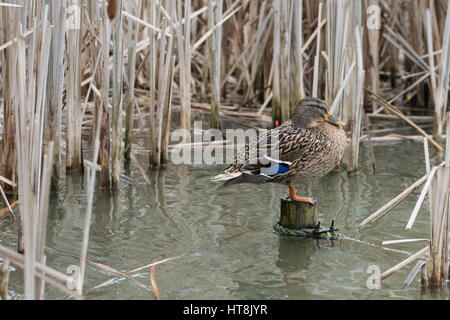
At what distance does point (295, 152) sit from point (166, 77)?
1790 mm

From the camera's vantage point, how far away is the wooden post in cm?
439

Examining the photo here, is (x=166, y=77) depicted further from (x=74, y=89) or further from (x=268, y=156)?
(x=268, y=156)

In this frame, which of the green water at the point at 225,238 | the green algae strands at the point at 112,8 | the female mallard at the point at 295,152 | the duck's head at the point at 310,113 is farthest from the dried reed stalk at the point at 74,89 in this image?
the duck's head at the point at 310,113

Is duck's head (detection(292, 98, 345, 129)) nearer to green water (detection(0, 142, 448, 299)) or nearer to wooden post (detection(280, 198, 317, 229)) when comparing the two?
wooden post (detection(280, 198, 317, 229))

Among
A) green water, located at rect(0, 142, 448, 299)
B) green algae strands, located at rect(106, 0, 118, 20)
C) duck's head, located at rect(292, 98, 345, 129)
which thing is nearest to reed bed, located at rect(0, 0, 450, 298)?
green algae strands, located at rect(106, 0, 118, 20)

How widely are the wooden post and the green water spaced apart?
0.37 ft

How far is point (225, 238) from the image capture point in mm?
4590

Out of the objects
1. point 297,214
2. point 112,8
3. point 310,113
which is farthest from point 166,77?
point 297,214

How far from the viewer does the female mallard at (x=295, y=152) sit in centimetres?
436

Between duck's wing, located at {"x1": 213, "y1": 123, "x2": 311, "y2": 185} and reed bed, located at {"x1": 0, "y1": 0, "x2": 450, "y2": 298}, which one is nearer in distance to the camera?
reed bed, located at {"x1": 0, "y1": 0, "x2": 450, "y2": 298}

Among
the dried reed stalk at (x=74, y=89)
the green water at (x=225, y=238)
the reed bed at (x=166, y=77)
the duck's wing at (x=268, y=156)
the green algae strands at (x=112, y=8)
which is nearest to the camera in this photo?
the reed bed at (x=166, y=77)

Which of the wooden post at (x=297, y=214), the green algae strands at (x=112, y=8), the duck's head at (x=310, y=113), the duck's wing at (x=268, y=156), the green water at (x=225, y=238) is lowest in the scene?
the green water at (x=225, y=238)

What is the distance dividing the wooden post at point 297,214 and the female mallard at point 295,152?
8cm

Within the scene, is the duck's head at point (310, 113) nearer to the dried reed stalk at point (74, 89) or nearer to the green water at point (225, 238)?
the green water at point (225, 238)
